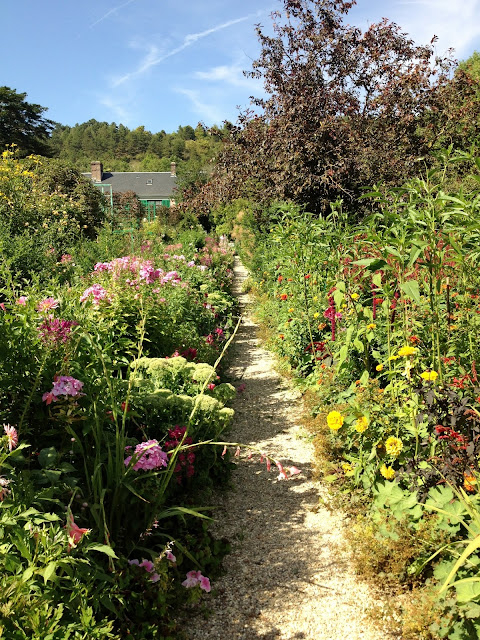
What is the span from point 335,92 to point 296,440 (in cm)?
658

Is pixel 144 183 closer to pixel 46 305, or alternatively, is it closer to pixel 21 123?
pixel 21 123

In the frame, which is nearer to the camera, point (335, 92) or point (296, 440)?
point (296, 440)

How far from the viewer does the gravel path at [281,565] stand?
2.23m

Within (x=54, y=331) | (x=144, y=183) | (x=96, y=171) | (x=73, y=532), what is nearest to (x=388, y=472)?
(x=73, y=532)

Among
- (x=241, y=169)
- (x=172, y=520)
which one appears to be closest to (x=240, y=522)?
(x=172, y=520)

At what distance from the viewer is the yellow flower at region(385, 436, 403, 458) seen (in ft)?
8.27

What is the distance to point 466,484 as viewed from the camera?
2.15m

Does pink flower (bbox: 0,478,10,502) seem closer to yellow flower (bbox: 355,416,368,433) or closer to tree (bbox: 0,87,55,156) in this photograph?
yellow flower (bbox: 355,416,368,433)

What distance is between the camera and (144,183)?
54.5 m

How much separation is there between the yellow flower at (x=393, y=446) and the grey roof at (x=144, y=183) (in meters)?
50.6

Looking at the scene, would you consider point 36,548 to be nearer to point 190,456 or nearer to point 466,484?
point 190,456

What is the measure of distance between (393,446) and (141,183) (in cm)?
5560

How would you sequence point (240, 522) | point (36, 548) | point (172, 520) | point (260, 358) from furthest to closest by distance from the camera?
point (260, 358) → point (240, 522) → point (172, 520) → point (36, 548)

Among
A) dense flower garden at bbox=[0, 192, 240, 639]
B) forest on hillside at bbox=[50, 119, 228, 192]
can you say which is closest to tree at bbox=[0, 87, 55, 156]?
forest on hillside at bbox=[50, 119, 228, 192]
